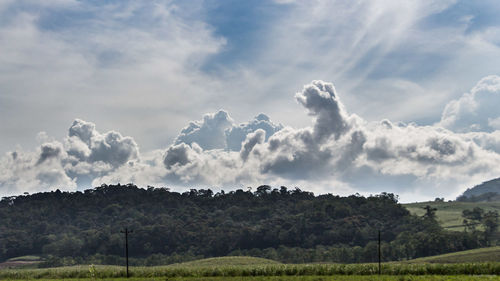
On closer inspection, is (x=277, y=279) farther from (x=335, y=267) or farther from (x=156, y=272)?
(x=156, y=272)

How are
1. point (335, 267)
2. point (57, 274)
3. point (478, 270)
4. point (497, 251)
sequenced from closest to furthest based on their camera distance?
point (478, 270) < point (335, 267) < point (57, 274) < point (497, 251)

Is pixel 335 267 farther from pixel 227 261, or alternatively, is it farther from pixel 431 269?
pixel 227 261

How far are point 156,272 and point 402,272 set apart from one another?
1898 inches

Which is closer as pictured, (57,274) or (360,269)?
(360,269)

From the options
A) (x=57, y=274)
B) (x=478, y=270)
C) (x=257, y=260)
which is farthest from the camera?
(x=257, y=260)

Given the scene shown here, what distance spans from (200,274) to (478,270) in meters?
51.8

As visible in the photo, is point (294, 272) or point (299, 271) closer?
point (294, 272)

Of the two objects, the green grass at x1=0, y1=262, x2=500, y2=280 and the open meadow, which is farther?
the green grass at x1=0, y1=262, x2=500, y2=280

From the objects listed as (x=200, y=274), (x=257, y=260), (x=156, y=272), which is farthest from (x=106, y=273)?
(x=257, y=260)

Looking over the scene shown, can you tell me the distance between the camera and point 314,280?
86250 millimetres

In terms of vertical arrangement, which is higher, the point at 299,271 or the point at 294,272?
the point at 299,271

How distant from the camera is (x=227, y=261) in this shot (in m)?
184

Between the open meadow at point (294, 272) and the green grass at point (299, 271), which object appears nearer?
the open meadow at point (294, 272)

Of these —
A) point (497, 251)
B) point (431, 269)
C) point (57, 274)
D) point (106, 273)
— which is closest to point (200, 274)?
point (106, 273)
